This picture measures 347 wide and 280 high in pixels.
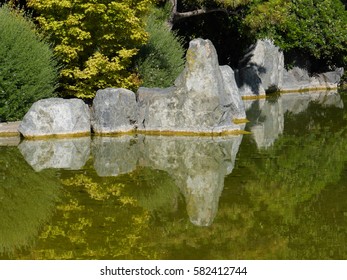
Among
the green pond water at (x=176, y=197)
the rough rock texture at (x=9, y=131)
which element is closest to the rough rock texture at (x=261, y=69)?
the green pond water at (x=176, y=197)

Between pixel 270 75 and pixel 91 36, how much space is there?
10.8 m

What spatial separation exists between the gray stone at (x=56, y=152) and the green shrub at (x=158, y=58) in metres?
4.81

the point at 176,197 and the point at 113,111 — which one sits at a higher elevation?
the point at 176,197

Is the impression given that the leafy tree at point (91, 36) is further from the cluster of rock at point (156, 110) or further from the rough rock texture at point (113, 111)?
the rough rock texture at point (113, 111)

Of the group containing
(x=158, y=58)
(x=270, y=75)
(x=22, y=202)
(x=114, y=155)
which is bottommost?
(x=270, y=75)

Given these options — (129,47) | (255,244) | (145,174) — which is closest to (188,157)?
(145,174)

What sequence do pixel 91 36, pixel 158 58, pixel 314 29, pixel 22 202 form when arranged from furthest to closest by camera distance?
pixel 314 29 < pixel 158 58 < pixel 91 36 < pixel 22 202

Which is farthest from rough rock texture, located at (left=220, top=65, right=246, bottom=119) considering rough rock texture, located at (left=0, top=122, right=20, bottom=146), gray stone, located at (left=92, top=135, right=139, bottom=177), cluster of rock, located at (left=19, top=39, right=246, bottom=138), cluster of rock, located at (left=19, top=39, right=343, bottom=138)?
rough rock texture, located at (left=0, top=122, right=20, bottom=146)

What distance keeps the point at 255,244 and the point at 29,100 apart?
9.87 metres

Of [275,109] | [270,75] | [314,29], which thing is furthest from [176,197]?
[314,29]

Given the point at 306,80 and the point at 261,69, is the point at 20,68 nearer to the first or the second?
the point at 261,69

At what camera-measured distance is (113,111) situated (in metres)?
15.0

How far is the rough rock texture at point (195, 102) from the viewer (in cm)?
1470

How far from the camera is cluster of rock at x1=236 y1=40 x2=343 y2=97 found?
2533 centimetres
